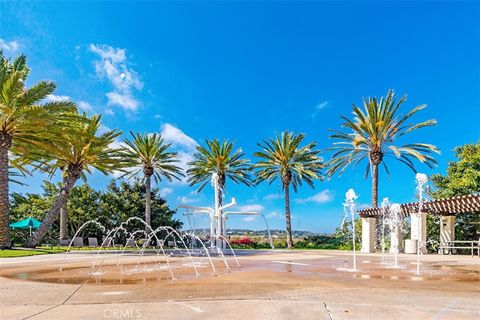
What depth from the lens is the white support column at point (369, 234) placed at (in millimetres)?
25328

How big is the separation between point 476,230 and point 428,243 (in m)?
4.00

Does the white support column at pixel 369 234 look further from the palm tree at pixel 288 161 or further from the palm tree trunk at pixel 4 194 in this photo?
the palm tree trunk at pixel 4 194

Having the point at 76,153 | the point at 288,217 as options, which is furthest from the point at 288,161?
the point at 76,153

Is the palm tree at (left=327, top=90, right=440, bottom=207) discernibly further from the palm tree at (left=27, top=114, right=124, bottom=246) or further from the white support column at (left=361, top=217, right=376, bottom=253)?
the palm tree at (left=27, top=114, right=124, bottom=246)

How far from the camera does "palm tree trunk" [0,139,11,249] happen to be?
19828mm

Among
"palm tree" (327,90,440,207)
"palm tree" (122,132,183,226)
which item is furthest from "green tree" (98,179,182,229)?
"palm tree" (327,90,440,207)

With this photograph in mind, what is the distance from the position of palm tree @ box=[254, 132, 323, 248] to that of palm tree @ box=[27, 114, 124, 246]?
499 inches

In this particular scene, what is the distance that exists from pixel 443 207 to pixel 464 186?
6003mm

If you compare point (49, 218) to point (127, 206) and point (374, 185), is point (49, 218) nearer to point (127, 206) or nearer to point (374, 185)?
point (127, 206)

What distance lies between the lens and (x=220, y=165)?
3650cm

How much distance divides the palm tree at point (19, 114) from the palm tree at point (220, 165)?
16.4 m

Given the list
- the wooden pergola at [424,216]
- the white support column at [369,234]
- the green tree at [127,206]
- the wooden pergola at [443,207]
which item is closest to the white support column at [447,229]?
the wooden pergola at [424,216]

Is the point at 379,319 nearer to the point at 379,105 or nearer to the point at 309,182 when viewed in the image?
the point at 379,105

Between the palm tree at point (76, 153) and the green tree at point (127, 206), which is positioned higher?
the palm tree at point (76, 153)
